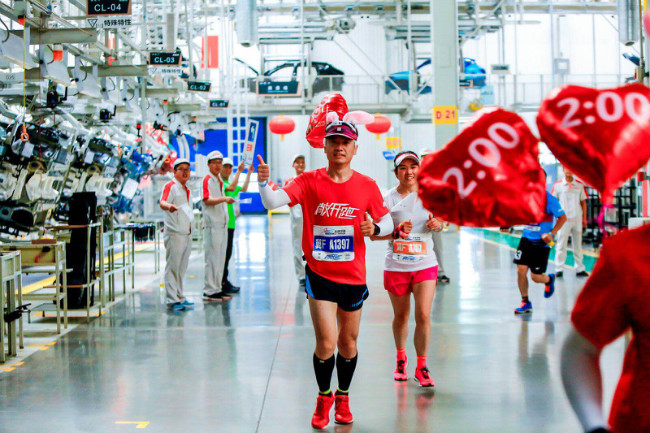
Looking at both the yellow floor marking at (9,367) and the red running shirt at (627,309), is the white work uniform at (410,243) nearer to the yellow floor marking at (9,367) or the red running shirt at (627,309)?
the yellow floor marking at (9,367)

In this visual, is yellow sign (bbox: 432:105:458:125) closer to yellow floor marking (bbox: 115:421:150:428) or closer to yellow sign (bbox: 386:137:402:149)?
yellow sign (bbox: 386:137:402:149)

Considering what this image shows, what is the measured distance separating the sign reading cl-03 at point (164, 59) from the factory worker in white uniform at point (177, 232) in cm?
315

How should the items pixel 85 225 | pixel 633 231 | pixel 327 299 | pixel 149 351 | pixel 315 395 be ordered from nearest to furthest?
pixel 633 231 → pixel 327 299 → pixel 315 395 → pixel 149 351 → pixel 85 225

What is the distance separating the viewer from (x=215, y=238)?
349 inches

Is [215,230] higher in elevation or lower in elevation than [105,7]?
lower

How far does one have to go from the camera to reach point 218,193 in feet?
29.0

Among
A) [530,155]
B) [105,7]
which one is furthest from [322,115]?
[105,7]

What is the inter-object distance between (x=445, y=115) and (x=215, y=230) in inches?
384

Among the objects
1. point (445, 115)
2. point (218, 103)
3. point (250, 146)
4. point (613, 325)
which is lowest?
point (613, 325)

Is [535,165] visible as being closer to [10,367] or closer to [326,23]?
[10,367]

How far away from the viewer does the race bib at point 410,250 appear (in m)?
4.96

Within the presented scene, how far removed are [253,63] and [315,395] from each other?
88.7 ft

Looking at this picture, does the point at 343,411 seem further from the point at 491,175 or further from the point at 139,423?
the point at 491,175

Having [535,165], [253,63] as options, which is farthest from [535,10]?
[535,165]
